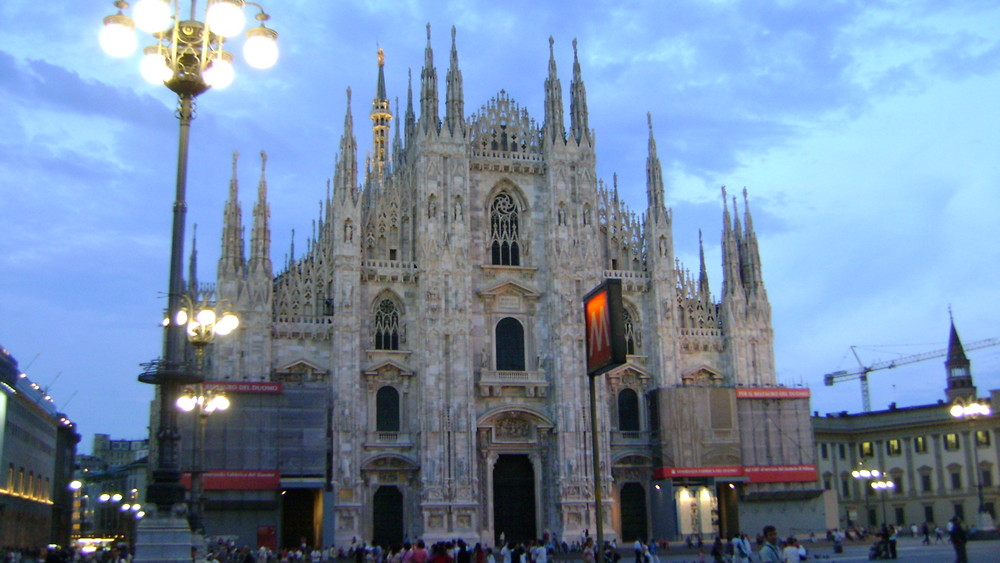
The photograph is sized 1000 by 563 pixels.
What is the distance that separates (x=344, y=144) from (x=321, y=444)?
14378 millimetres

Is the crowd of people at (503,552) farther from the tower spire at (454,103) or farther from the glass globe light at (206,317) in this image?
the tower spire at (454,103)

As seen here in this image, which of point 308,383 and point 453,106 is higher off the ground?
point 453,106

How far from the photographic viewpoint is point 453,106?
5188 cm

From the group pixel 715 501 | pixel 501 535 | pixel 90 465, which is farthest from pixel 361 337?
pixel 90 465

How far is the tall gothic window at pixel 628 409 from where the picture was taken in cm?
5178

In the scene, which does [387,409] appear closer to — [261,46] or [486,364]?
[486,364]

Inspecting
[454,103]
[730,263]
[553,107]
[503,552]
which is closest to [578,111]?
[553,107]

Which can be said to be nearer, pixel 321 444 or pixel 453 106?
pixel 321 444

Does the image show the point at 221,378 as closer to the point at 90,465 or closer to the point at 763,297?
the point at 763,297

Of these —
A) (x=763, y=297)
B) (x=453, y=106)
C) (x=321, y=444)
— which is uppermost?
(x=453, y=106)

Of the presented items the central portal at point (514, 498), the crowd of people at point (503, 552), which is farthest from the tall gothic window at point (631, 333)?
the crowd of people at point (503, 552)

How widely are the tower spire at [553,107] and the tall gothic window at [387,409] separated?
609 inches

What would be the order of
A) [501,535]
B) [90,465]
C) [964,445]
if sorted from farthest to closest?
[90,465]
[964,445]
[501,535]

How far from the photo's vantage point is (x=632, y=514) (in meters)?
51.1
